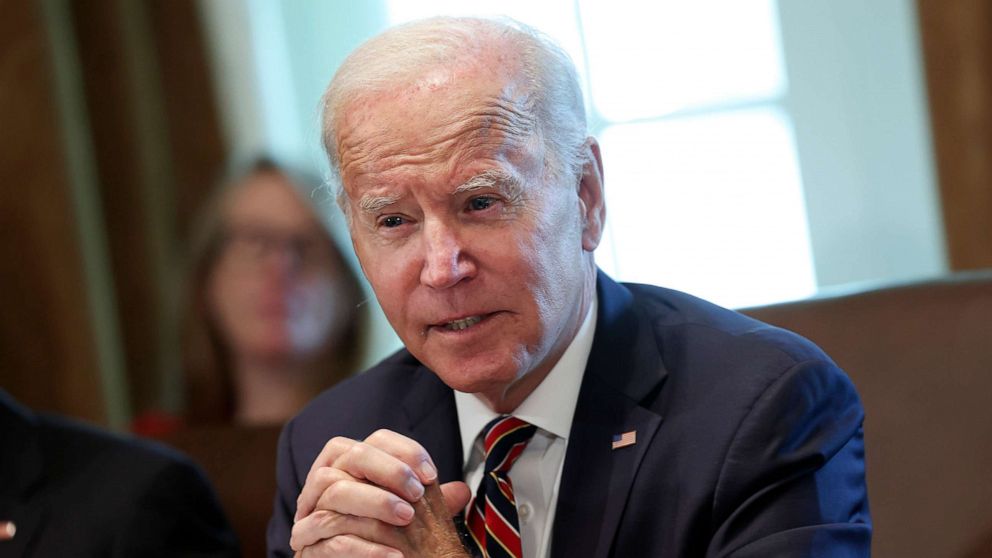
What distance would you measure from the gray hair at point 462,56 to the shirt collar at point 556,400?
11.1 inches

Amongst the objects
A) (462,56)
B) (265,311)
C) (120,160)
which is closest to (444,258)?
(462,56)

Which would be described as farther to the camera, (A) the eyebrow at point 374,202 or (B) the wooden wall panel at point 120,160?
(B) the wooden wall panel at point 120,160

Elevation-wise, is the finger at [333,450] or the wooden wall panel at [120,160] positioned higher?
the wooden wall panel at [120,160]

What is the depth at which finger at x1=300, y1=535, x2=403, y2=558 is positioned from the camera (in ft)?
5.41

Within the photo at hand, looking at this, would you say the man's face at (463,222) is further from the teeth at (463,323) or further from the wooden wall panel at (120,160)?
the wooden wall panel at (120,160)

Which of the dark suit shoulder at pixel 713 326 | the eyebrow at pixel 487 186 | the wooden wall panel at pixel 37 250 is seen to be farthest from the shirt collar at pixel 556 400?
the wooden wall panel at pixel 37 250

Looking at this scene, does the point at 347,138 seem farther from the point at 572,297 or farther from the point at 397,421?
the point at 397,421

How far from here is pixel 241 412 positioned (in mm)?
3617

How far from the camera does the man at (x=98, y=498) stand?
7.36 ft

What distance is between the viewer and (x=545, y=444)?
1.90 metres

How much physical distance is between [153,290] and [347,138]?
3059 millimetres

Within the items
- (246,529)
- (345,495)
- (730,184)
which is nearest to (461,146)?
(345,495)

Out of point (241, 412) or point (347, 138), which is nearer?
point (347, 138)

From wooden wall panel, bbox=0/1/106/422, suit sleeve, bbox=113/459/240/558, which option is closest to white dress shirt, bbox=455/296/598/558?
suit sleeve, bbox=113/459/240/558
